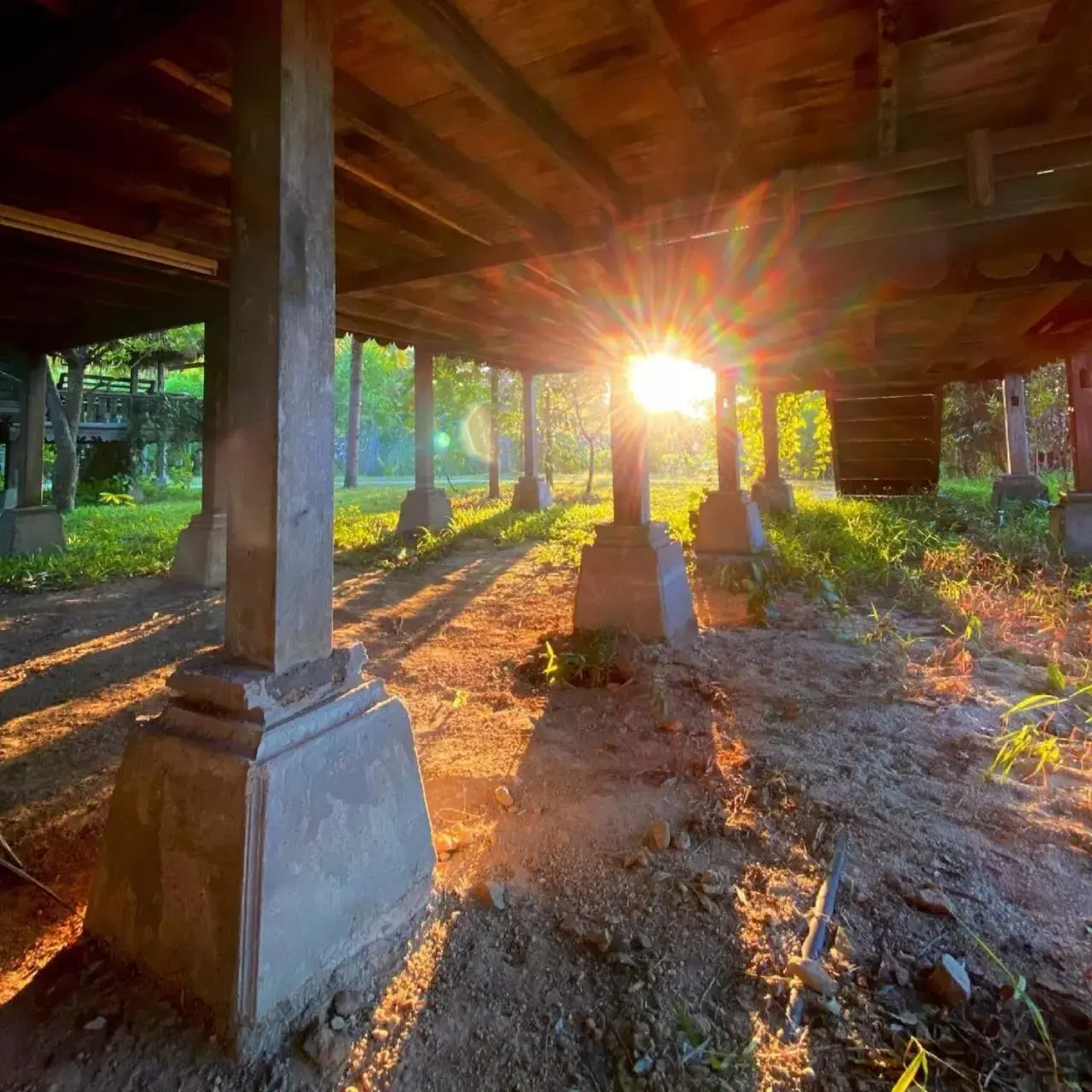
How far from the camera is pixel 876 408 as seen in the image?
12.4 metres

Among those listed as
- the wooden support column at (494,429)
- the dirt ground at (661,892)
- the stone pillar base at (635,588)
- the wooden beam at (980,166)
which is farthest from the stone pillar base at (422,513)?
the wooden beam at (980,166)

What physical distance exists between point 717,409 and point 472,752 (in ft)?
21.1

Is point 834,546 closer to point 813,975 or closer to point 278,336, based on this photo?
point 813,975

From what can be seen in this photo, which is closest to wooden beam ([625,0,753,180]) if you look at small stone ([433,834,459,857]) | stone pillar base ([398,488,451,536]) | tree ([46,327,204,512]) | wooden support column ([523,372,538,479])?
small stone ([433,834,459,857])

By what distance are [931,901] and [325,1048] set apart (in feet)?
5.71

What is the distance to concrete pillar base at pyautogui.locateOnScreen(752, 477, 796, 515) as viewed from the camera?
36.8 feet

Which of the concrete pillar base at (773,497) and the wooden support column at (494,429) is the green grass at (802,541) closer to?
the concrete pillar base at (773,497)

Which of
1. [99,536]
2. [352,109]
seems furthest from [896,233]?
[99,536]

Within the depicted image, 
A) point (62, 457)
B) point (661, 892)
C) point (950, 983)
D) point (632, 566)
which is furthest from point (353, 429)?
point (950, 983)

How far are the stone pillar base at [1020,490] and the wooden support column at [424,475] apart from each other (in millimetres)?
9834

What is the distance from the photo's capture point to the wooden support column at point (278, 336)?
1.67 metres

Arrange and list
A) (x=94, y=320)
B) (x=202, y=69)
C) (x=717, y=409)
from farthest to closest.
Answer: (x=717, y=409)
(x=94, y=320)
(x=202, y=69)

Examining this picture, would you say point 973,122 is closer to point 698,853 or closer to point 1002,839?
point 1002,839

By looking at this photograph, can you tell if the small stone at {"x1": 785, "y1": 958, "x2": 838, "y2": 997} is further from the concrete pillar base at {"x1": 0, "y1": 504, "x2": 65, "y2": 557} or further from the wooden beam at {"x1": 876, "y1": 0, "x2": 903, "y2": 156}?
the concrete pillar base at {"x1": 0, "y1": 504, "x2": 65, "y2": 557}
